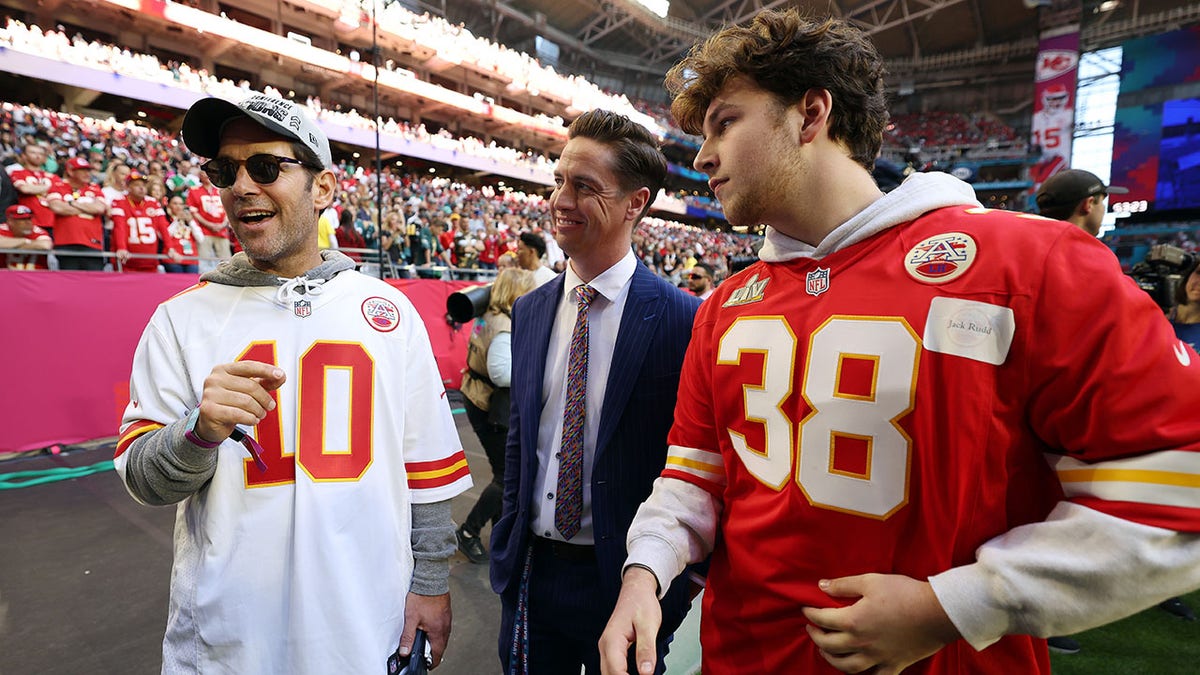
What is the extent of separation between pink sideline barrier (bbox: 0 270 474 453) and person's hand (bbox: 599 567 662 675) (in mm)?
6510

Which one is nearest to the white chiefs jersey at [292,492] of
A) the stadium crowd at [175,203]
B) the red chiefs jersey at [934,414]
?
Answer: the red chiefs jersey at [934,414]

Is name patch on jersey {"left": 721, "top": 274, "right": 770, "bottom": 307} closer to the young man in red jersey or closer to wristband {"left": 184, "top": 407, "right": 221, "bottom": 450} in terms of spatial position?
the young man in red jersey

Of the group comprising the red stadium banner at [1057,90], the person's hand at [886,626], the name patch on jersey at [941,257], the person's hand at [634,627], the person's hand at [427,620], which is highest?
the red stadium banner at [1057,90]

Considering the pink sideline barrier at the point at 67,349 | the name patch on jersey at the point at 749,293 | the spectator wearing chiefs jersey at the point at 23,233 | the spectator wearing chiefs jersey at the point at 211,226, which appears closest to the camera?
the name patch on jersey at the point at 749,293

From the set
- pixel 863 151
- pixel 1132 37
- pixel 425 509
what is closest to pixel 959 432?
pixel 863 151

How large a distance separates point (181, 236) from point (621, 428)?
870 cm

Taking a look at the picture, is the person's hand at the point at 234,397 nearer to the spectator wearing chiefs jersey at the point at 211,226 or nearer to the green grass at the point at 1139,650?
the green grass at the point at 1139,650

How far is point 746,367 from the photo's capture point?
1.14 m

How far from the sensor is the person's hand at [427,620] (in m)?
1.51

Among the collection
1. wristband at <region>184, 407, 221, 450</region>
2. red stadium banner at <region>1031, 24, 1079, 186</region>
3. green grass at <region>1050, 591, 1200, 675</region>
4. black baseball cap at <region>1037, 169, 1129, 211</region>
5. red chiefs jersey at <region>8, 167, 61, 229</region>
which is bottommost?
green grass at <region>1050, 591, 1200, 675</region>

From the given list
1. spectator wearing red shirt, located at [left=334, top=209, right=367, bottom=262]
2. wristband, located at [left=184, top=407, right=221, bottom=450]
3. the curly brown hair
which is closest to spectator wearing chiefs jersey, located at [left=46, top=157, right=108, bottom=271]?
spectator wearing red shirt, located at [left=334, top=209, right=367, bottom=262]

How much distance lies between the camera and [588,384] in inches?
69.5

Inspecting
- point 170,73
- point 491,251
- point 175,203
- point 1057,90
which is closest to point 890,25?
point 1057,90

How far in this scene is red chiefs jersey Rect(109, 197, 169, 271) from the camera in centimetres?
676
